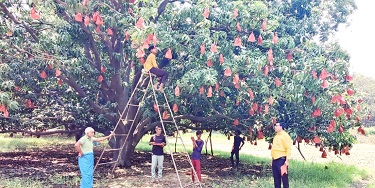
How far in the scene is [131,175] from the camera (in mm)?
8891

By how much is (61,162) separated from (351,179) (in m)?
8.14

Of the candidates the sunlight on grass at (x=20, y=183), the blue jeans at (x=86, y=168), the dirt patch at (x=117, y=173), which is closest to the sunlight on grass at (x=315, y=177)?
the dirt patch at (x=117, y=173)

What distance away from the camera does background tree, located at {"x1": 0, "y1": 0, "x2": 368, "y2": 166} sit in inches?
257

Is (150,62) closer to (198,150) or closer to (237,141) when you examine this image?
(198,150)

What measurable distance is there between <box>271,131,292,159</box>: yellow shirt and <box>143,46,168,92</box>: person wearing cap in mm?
2261

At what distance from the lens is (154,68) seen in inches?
273

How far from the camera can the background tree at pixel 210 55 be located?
6535 millimetres

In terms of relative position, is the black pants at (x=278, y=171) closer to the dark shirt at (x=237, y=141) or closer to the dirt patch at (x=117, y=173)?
the dirt patch at (x=117, y=173)

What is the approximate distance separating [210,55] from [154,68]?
111cm

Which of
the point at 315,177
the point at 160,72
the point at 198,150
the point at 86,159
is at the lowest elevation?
the point at 315,177

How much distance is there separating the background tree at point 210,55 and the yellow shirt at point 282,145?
712 mm

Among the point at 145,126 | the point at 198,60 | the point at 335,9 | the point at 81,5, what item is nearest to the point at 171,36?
the point at 198,60

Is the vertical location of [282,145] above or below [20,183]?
above


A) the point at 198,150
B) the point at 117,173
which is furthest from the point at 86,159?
the point at 117,173
